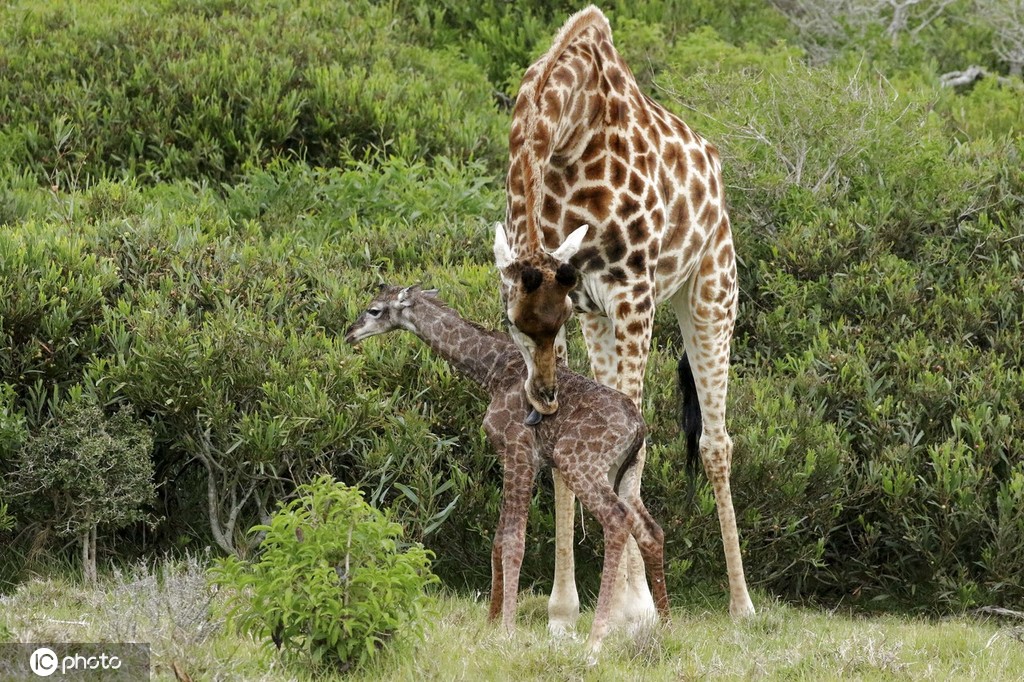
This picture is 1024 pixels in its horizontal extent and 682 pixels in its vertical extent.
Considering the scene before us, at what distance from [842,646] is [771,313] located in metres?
4.15

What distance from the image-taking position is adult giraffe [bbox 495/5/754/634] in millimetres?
6484

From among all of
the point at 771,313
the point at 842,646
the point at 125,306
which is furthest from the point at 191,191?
the point at 842,646

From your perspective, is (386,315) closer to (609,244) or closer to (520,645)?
(609,244)

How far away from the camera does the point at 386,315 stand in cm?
737

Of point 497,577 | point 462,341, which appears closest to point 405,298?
point 462,341

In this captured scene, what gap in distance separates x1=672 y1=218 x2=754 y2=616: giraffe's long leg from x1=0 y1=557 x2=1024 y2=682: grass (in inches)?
17.0

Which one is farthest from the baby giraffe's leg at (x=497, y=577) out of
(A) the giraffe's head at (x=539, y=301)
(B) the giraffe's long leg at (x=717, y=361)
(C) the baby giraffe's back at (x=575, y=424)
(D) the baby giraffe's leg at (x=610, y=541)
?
(B) the giraffe's long leg at (x=717, y=361)

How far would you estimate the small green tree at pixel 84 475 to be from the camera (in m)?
7.99

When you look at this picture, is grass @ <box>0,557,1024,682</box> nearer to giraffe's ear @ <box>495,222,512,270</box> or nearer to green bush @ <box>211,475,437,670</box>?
green bush @ <box>211,475,437,670</box>

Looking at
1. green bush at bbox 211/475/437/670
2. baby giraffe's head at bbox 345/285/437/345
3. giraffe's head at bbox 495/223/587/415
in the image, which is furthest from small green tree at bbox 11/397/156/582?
giraffe's head at bbox 495/223/587/415

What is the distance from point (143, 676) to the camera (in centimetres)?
575

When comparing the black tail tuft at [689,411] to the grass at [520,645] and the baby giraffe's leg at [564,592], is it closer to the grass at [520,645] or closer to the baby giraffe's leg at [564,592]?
the grass at [520,645]

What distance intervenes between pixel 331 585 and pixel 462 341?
5.71 feet

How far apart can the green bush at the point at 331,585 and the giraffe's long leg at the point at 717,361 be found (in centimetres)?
247
